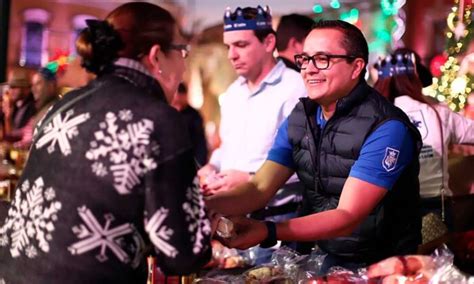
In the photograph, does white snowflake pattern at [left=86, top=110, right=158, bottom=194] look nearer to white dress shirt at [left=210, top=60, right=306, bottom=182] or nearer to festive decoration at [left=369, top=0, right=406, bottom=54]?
white dress shirt at [left=210, top=60, right=306, bottom=182]

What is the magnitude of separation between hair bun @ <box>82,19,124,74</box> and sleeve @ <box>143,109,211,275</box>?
23 cm

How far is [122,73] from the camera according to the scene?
199 centimetres

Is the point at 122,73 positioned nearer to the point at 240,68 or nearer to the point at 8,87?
the point at 240,68

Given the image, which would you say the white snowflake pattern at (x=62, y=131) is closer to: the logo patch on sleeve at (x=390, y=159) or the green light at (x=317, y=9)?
the logo patch on sleeve at (x=390, y=159)

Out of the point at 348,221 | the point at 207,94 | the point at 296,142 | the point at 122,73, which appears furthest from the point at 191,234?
the point at 207,94

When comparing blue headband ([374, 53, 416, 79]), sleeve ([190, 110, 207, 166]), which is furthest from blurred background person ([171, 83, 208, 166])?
blue headband ([374, 53, 416, 79])

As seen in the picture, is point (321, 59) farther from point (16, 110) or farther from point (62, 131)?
point (16, 110)

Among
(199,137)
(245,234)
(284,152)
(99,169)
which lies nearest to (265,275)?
(245,234)

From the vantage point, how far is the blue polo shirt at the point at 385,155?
8.24 feet

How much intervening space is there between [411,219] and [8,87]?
11.3 feet

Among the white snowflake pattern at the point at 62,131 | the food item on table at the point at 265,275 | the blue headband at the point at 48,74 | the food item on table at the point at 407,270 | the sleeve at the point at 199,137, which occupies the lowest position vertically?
the sleeve at the point at 199,137

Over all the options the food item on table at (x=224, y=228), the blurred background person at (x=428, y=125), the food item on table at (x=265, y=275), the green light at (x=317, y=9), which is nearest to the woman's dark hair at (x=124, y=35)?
the food item on table at (x=224, y=228)

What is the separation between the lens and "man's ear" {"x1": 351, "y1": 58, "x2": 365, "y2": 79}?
2688 millimetres

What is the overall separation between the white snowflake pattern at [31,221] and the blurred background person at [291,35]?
276cm
